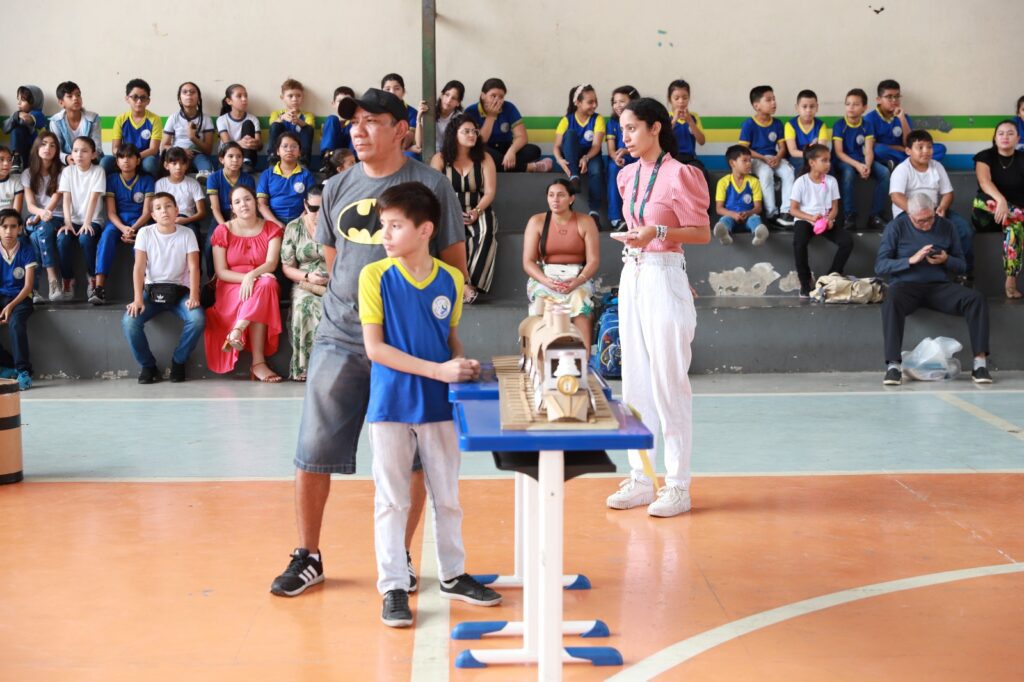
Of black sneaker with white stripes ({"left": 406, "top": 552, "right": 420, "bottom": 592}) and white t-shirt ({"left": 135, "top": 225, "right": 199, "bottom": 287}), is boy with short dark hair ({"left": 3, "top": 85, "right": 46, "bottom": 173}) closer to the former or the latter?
white t-shirt ({"left": 135, "top": 225, "right": 199, "bottom": 287})

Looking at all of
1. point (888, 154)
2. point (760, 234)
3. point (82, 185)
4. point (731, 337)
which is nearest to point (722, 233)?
point (760, 234)

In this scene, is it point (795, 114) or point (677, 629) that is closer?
point (677, 629)

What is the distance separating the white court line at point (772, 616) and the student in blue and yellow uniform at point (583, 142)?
260 inches

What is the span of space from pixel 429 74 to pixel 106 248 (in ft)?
9.89

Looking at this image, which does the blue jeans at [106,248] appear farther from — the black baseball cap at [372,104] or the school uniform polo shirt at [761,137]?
the black baseball cap at [372,104]

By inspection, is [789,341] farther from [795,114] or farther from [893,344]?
[795,114]

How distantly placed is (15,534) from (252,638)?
1.72m

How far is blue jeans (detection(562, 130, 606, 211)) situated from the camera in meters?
10.9

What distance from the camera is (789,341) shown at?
938 centimetres

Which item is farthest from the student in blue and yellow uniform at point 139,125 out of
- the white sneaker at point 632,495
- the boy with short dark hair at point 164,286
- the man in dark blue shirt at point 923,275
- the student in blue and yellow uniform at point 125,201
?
the white sneaker at point 632,495

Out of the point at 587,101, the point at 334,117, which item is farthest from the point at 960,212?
the point at 334,117

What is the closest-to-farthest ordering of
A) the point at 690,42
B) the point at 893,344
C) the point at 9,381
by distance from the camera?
the point at 9,381 → the point at 893,344 → the point at 690,42

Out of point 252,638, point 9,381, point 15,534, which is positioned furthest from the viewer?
point 9,381

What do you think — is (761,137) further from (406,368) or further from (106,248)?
(406,368)
